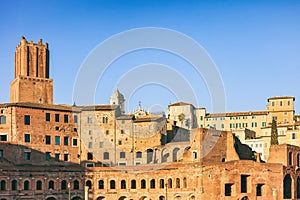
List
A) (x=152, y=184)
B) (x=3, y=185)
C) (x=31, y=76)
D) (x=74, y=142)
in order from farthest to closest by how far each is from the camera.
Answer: (x=31, y=76)
(x=74, y=142)
(x=152, y=184)
(x=3, y=185)

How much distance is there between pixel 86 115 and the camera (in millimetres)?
71062

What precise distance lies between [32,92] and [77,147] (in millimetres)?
12624

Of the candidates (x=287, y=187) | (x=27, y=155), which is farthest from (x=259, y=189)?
(x=27, y=155)

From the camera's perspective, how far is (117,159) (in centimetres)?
7131

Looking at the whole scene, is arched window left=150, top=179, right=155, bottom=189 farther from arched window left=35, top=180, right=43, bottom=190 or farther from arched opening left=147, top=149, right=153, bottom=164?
arched window left=35, top=180, right=43, bottom=190

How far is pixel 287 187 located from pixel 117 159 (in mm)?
22491

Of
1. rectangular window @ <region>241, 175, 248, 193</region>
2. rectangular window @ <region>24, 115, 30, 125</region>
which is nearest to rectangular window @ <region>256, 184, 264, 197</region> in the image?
rectangular window @ <region>241, 175, 248, 193</region>

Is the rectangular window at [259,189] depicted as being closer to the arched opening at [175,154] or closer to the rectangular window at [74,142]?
the arched opening at [175,154]

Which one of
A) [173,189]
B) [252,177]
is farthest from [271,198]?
[173,189]

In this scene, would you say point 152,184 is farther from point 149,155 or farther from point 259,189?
point 259,189

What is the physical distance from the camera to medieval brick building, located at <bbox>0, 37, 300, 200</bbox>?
60719mm

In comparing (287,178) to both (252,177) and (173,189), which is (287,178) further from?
(173,189)

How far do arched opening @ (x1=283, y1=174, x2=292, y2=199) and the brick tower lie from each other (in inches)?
1389

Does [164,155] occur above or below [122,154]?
below
